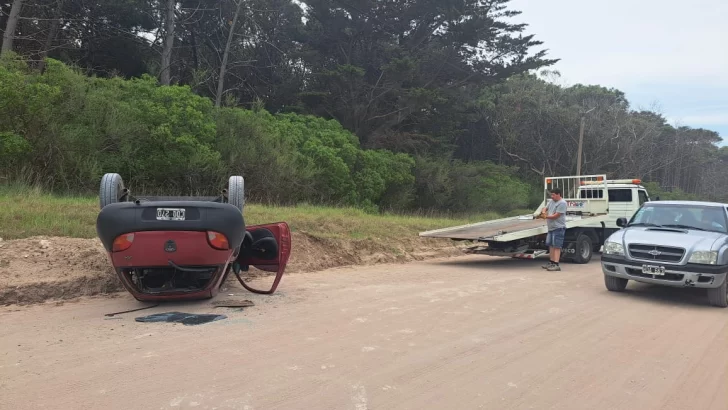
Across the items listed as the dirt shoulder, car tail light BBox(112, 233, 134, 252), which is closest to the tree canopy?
the dirt shoulder

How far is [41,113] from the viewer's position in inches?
548

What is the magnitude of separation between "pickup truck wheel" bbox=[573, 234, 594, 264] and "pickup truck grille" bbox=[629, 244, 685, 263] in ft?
17.4

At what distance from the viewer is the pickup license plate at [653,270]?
7.96 m

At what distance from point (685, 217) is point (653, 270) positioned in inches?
71.8

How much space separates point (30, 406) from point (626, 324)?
253 inches

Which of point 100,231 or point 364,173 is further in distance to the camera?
point 364,173

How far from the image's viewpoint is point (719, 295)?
25.9ft

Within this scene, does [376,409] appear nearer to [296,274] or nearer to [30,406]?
[30,406]

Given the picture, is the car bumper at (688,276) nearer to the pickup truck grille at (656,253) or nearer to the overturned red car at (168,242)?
the pickup truck grille at (656,253)

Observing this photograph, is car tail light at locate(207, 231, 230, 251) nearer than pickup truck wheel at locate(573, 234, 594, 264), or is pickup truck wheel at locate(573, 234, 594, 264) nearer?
car tail light at locate(207, 231, 230, 251)

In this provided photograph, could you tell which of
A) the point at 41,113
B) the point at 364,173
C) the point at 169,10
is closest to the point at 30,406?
the point at 41,113

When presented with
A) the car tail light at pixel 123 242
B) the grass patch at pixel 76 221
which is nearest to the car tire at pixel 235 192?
the car tail light at pixel 123 242

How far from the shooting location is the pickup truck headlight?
777 cm

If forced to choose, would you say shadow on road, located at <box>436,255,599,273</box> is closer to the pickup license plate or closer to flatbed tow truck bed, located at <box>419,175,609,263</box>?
flatbed tow truck bed, located at <box>419,175,609,263</box>
